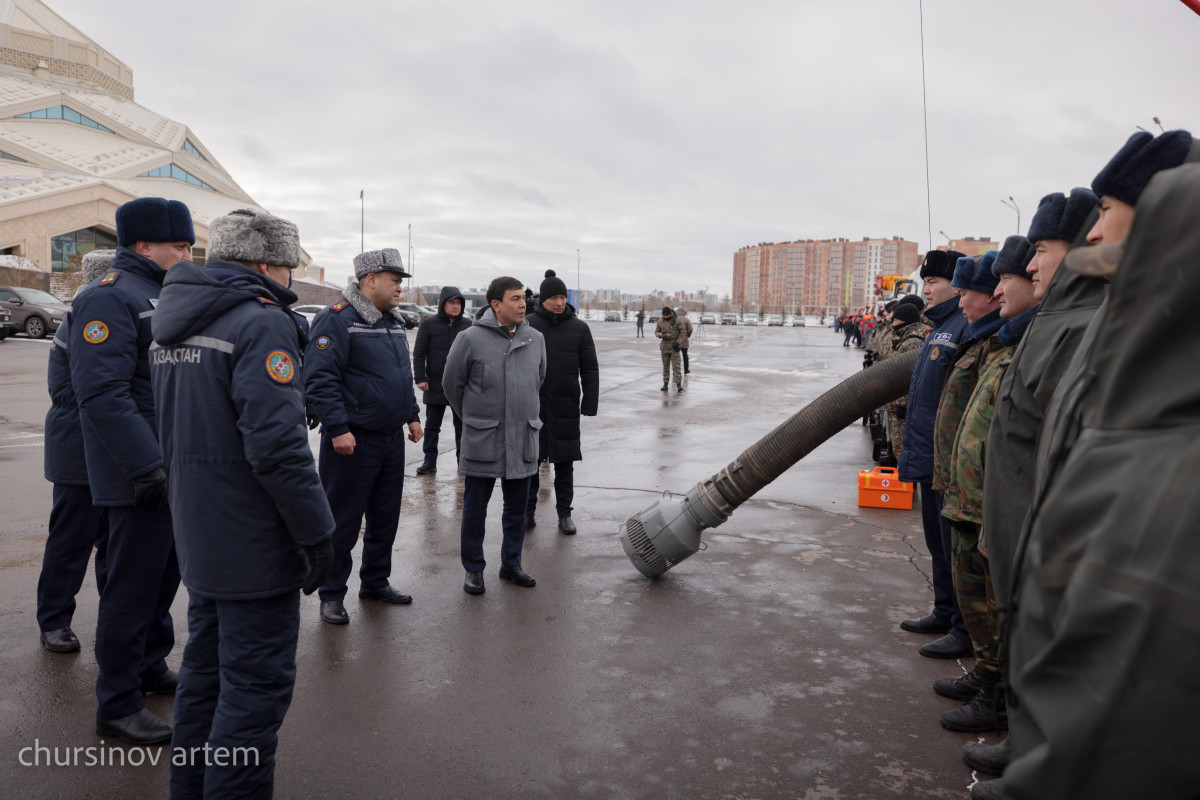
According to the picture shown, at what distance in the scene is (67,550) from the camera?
4102 mm

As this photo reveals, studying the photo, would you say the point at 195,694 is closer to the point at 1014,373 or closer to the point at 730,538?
the point at 1014,373

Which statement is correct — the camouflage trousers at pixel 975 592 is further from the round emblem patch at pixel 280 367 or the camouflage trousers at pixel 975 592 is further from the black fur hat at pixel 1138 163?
the round emblem patch at pixel 280 367

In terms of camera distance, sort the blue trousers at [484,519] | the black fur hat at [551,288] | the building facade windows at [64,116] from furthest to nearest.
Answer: the building facade windows at [64,116]
the black fur hat at [551,288]
the blue trousers at [484,519]

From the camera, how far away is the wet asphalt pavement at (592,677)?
3143mm

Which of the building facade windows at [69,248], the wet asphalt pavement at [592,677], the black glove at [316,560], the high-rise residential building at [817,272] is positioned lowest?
the wet asphalt pavement at [592,677]

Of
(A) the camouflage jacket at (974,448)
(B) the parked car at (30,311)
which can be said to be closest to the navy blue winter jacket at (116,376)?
(A) the camouflage jacket at (974,448)

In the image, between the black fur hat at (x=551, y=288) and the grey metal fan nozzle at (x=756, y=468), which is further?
the black fur hat at (x=551, y=288)

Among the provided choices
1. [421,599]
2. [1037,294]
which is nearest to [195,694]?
[421,599]

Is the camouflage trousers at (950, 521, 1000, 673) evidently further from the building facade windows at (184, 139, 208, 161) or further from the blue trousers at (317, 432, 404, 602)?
the building facade windows at (184, 139, 208, 161)

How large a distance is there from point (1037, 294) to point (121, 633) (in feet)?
13.6

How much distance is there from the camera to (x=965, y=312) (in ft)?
14.3

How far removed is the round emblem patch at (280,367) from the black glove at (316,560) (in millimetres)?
581

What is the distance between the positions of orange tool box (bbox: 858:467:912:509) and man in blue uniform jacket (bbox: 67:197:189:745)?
606 cm

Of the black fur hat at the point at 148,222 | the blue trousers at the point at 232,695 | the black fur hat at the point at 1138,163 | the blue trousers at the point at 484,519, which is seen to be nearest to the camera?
the black fur hat at the point at 1138,163
